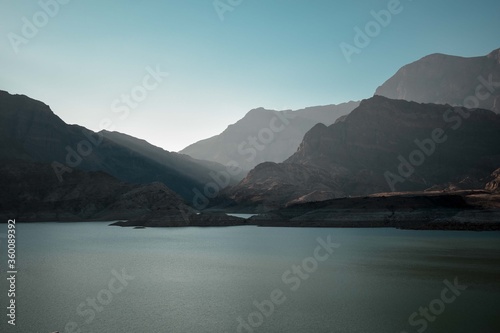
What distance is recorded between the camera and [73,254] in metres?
52.0

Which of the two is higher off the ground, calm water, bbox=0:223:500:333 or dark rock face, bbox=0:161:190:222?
dark rock face, bbox=0:161:190:222

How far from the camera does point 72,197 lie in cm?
14238

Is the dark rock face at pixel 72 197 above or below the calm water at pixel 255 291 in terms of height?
above

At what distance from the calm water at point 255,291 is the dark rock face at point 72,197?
82972 millimetres

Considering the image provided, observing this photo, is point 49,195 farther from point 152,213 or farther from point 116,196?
point 152,213

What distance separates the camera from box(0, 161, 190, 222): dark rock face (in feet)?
440

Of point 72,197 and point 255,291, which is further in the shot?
point 72,197

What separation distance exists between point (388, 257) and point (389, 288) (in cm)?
1837

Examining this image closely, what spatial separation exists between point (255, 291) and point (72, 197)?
127759 mm

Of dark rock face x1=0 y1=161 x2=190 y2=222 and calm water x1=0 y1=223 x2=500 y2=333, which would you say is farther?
dark rock face x1=0 y1=161 x2=190 y2=222

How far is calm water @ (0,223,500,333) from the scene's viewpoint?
2191 cm

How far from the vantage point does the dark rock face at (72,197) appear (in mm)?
134000

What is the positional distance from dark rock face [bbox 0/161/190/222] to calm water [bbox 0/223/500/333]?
83.0 m

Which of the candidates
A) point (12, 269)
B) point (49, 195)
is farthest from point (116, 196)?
point (12, 269)
